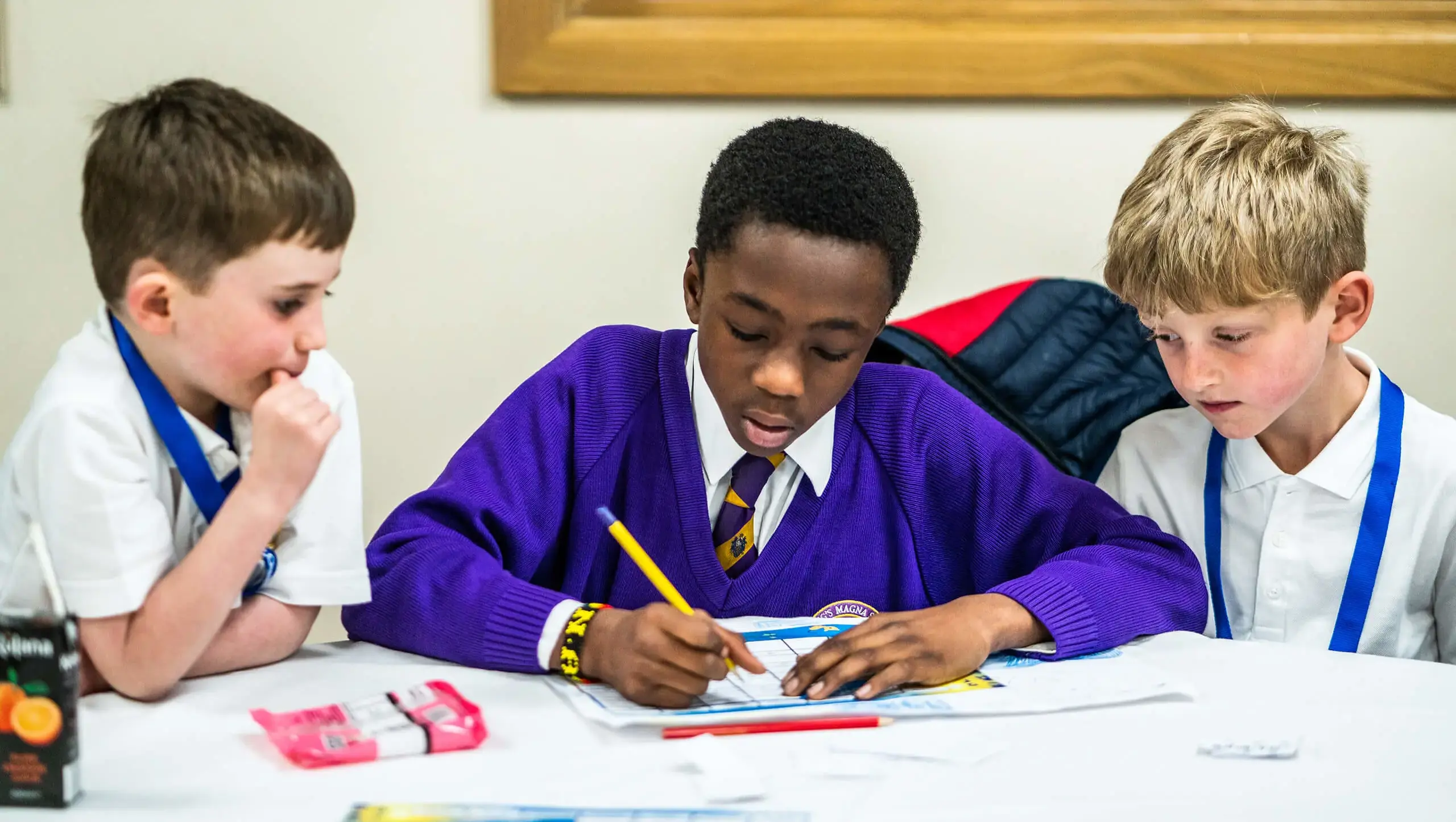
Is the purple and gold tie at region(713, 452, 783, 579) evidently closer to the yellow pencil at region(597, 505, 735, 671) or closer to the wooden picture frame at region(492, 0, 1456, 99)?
the yellow pencil at region(597, 505, 735, 671)

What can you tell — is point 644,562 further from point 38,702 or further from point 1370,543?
point 1370,543

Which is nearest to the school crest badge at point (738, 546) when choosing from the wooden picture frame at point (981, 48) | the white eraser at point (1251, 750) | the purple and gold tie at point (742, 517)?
the purple and gold tie at point (742, 517)

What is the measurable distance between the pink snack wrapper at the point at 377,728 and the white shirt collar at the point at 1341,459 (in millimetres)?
896

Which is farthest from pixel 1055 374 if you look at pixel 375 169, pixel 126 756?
pixel 126 756

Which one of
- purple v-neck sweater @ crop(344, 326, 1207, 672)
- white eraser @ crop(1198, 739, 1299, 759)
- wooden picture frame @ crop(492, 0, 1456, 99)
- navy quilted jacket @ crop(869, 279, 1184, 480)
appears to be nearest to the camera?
white eraser @ crop(1198, 739, 1299, 759)

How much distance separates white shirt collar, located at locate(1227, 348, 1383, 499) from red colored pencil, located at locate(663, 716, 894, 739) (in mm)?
660

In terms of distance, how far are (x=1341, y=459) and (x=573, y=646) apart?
2.77 ft

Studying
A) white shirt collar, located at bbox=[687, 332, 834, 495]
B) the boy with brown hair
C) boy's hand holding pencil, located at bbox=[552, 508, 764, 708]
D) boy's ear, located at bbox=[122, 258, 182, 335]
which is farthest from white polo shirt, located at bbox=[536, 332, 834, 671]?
boy's ear, located at bbox=[122, 258, 182, 335]

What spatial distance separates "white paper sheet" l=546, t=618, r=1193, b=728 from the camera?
35.3 inches

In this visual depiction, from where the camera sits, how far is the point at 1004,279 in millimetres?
1880

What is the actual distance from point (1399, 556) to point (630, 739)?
0.89m

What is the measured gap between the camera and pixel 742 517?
125cm

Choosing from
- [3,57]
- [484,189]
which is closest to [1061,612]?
[484,189]

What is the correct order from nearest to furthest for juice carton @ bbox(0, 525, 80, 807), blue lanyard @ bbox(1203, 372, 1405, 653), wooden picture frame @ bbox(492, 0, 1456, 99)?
juice carton @ bbox(0, 525, 80, 807), blue lanyard @ bbox(1203, 372, 1405, 653), wooden picture frame @ bbox(492, 0, 1456, 99)
